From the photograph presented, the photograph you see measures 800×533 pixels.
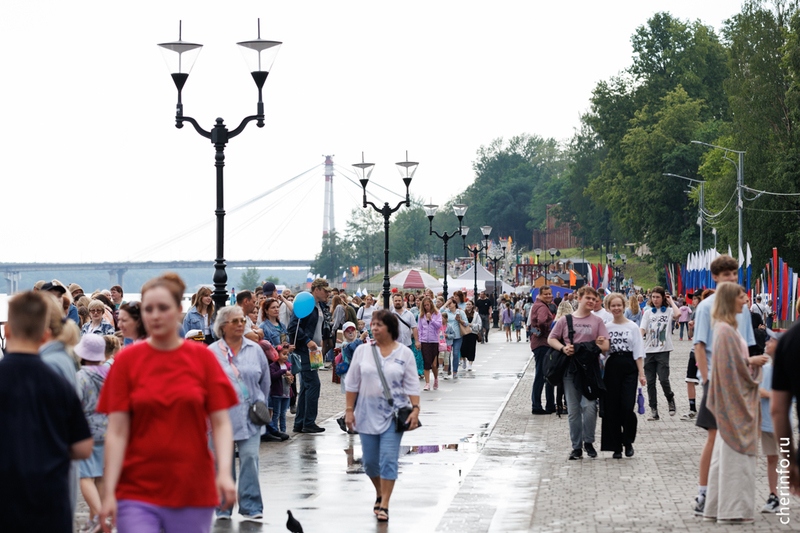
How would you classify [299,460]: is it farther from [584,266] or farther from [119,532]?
[584,266]


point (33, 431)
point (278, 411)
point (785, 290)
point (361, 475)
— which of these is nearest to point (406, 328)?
point (278, 411)

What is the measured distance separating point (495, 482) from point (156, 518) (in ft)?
17.6

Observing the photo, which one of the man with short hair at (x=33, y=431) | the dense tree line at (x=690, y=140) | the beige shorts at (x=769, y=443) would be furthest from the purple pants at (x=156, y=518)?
the dense tree line at (x=690, y=140)

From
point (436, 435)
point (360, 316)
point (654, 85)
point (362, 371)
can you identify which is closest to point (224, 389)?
point (362, 371)

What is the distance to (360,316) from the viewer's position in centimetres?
→ 2112

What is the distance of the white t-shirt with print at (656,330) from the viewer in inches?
543

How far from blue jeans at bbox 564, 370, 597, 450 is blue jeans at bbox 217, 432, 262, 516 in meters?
3.98

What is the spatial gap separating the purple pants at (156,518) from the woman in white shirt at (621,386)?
682 centimetres

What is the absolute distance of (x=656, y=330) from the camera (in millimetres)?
13891

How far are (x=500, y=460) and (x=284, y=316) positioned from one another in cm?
635

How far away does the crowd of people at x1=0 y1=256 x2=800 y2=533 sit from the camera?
4.15 metres

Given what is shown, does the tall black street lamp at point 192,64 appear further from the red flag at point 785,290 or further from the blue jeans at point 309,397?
the red flag at point 785,290

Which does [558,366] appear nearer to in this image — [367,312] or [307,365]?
[307,365]

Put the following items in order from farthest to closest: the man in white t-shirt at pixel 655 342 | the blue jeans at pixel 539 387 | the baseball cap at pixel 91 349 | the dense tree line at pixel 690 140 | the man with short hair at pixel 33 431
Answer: the dense tree line at pixel 690 140, the blue jeans at pixel 539 387, the man in white t-shirt at pixel 655 342, the baseball cap at pixel 91 349, the man with short hair at pixel 33 431
